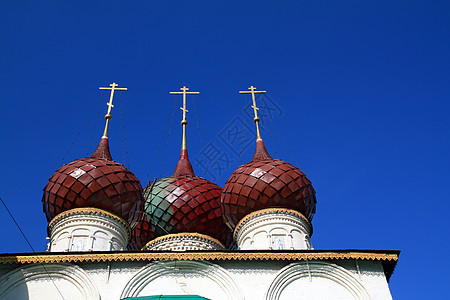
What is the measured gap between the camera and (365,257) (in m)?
11.2

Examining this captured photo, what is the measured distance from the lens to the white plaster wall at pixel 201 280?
10695mm

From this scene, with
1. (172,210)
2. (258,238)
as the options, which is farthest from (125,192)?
(258,238)

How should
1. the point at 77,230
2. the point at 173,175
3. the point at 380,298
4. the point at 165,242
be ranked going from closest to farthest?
the point at 380,298 < the point at 77,230 < the point at 165,242 < the point at 173,175

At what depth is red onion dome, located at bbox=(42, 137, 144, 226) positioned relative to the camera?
1327cm

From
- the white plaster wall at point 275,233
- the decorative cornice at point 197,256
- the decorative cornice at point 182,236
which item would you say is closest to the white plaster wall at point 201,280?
the decorative cornice at point 197,256

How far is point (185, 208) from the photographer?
15398 mm

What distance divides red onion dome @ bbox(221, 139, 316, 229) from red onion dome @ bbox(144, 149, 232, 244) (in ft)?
3.66

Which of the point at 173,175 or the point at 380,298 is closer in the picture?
the point at 380,298

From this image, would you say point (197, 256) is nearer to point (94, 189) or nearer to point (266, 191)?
point (266, 191)

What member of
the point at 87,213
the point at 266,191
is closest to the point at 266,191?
the point at 266,191

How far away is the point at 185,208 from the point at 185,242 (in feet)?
3.28

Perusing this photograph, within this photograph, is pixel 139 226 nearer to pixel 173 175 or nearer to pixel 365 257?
pixel 173 175

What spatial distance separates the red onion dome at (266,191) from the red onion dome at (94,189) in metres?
2.40

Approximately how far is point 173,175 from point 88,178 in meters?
4.11
